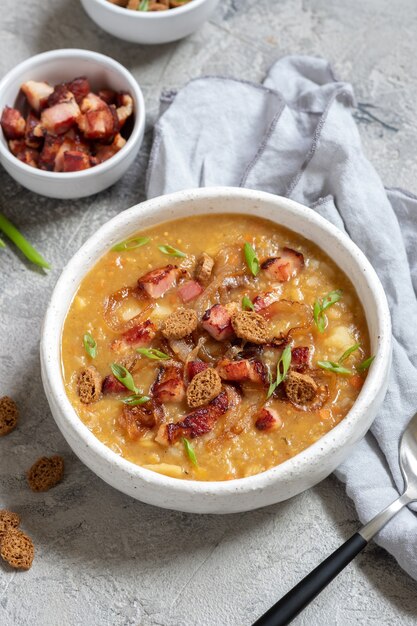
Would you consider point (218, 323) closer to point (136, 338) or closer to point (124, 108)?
point (136, 338)

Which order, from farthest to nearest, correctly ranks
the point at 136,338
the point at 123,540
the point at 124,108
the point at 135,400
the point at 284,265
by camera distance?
the point at 124,108 < the point at 123,540 < the point at 284,265 < the point at 136,338 < the point at 135,400

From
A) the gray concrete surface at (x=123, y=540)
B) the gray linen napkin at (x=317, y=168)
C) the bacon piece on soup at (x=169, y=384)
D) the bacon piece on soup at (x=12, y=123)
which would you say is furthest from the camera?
the bacon piece on soup at (x=12, y=123)

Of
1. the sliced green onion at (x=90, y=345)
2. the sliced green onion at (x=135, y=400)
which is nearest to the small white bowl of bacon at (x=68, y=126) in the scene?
the sliced green onion at (x=90, y=345)

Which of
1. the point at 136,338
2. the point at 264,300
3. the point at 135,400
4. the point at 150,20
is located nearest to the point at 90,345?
the point at 136,338

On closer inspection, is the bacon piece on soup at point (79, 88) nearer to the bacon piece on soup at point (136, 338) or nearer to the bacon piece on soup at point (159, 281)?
the bacon piece on soup at point (159, 281)

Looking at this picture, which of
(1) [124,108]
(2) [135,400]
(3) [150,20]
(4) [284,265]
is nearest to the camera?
(2) [135,400]

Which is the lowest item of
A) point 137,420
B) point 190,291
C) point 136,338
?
point 137,420
